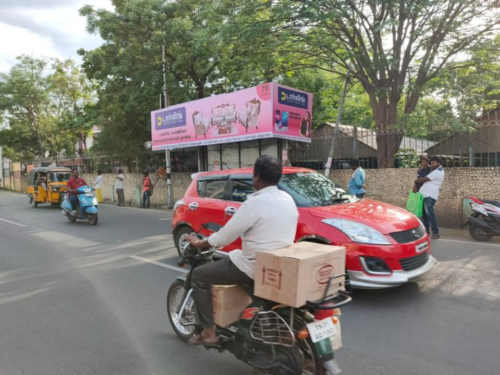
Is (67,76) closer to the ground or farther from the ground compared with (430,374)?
farther from the ground

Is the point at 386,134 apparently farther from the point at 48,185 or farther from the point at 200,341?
the point at 48,185

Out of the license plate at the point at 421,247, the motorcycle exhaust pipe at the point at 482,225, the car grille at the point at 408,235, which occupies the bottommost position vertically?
the motorcycle exhaust pipe at the point at 482,225

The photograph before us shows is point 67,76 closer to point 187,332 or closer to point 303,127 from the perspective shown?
point 303,127

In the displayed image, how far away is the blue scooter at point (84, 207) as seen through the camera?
11602 mm

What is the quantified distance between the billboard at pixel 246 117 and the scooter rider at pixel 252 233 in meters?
8.78

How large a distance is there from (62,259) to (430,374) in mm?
6513

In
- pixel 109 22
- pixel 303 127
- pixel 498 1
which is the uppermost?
pixel 109 22

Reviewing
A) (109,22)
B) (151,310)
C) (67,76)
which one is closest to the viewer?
(151,310)

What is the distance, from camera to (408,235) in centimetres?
459

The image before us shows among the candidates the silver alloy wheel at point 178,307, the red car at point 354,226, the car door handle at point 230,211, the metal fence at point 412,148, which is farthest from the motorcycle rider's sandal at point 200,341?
the metal fence at point 412,148

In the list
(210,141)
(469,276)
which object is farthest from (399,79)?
(469,276)

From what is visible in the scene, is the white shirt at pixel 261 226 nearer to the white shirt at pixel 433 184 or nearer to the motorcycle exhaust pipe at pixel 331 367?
the motorcycle exhaust pipe at pixel 331 367

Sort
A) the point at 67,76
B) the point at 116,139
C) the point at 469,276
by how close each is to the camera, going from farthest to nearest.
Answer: the point at 67,76, the point at 116,139, the point at 469,276

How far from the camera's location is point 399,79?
11.4 metres
